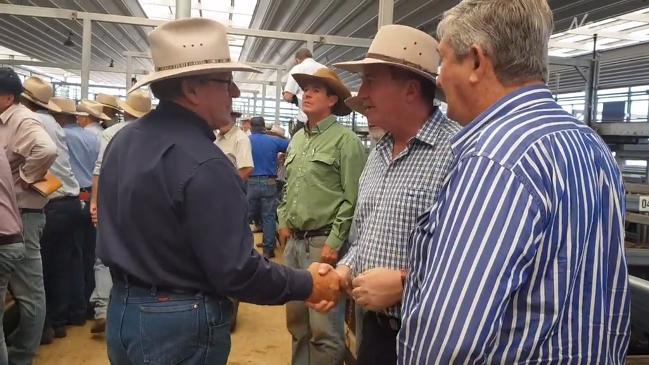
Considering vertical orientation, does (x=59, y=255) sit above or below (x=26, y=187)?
below

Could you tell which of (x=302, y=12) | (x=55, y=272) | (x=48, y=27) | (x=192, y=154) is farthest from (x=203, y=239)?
(x=48, y=27)

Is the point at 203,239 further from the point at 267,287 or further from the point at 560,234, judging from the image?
the point at 560,234

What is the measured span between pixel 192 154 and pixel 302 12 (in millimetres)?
7778

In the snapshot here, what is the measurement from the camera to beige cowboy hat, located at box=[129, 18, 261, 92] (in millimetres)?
1851

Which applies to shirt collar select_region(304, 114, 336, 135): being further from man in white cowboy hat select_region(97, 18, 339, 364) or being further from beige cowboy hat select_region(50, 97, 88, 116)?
beige cowboy hat select_region(50, 97, 88, 116)

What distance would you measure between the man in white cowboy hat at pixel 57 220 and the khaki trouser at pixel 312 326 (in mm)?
2097

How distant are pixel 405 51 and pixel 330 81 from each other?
1.23 metres

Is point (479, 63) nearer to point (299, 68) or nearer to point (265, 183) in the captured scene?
point (299, 68)

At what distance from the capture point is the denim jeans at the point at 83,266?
4.80 metres

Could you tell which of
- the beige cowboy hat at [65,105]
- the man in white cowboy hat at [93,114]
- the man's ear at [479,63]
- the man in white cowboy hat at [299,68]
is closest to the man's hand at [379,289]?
the man's ear at [479,63]

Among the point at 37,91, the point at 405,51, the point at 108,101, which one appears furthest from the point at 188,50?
the point at 108,101

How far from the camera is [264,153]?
25.6ft

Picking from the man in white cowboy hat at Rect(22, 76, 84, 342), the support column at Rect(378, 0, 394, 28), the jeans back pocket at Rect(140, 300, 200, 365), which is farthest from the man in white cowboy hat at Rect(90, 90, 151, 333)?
the jeans back pocket at Rect(140, 300, 200, 365)

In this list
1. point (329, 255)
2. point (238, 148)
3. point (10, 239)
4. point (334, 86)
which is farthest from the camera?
point (238, 148)
